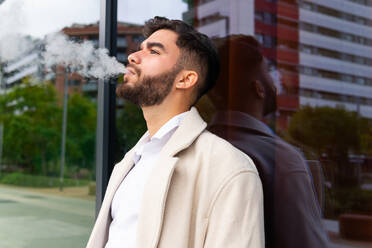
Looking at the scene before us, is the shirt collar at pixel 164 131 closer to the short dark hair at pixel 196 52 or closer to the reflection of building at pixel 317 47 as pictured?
the short dark hair at pixel 196 52

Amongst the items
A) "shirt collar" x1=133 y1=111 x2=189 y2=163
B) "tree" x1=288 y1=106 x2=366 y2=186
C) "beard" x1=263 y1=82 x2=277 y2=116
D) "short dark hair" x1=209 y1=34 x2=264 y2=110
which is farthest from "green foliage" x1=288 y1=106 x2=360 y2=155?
"shirt collar" x1=133 y1=111 x2=189 y2=163

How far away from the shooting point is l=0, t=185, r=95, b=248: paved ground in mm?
2803

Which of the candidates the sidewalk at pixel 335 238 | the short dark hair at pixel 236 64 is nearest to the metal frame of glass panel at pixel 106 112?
the short dark hair at pixel 236 64

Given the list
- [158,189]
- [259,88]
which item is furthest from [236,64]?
[158,189]

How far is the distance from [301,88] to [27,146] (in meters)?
5.12

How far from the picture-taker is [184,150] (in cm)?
100

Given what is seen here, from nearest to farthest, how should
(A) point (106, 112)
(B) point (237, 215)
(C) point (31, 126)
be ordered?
(B) point (237, 215)
(A) point (106, 112)
(C) point (31, 126)

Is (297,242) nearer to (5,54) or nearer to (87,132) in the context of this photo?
(5,54)

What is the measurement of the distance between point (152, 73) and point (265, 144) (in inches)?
19.0

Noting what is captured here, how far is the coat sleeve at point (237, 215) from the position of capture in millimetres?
851

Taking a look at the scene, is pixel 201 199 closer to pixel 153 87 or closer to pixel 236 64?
pixel 153 87

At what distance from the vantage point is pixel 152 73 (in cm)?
115

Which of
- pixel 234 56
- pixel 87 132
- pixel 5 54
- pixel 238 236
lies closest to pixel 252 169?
pixel 238 236

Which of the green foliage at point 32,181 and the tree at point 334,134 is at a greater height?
the tree at point 334,134
